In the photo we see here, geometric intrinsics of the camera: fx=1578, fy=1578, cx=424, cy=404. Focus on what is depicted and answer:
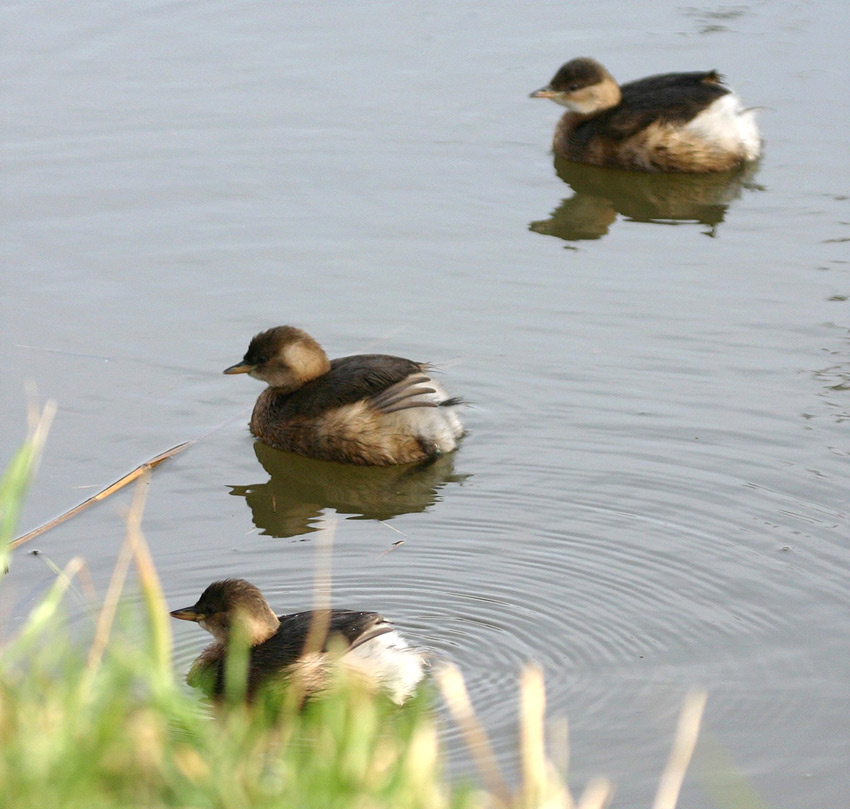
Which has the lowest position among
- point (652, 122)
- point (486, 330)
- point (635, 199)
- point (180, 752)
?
point (635, 199)

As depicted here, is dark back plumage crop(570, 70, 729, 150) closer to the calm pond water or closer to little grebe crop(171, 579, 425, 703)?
the calm pond water

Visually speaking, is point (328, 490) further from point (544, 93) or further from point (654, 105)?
point (544, 93)

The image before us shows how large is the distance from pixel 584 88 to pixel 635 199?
1.15 m

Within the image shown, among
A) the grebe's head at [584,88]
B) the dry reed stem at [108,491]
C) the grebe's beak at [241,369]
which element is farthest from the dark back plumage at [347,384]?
the grebe's head at [584,88]

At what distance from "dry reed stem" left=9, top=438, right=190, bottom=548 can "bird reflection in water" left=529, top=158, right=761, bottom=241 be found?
3.76 meters

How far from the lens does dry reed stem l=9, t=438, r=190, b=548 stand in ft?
23.4

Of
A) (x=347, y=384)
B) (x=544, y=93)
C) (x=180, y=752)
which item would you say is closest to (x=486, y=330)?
(x=347, y=384)

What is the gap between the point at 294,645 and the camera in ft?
18.5

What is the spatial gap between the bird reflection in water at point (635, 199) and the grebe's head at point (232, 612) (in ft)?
17.8

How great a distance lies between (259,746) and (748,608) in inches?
153

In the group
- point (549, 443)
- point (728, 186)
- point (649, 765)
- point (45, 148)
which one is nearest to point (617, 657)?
point (649, 765)

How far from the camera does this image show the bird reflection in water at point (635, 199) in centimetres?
1095

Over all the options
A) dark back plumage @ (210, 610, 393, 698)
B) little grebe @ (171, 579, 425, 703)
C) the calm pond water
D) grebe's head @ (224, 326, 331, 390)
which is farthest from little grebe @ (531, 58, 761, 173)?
dark back plumage @ (210, 610, 393, 698)

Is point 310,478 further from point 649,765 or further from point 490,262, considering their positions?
point 649,765
